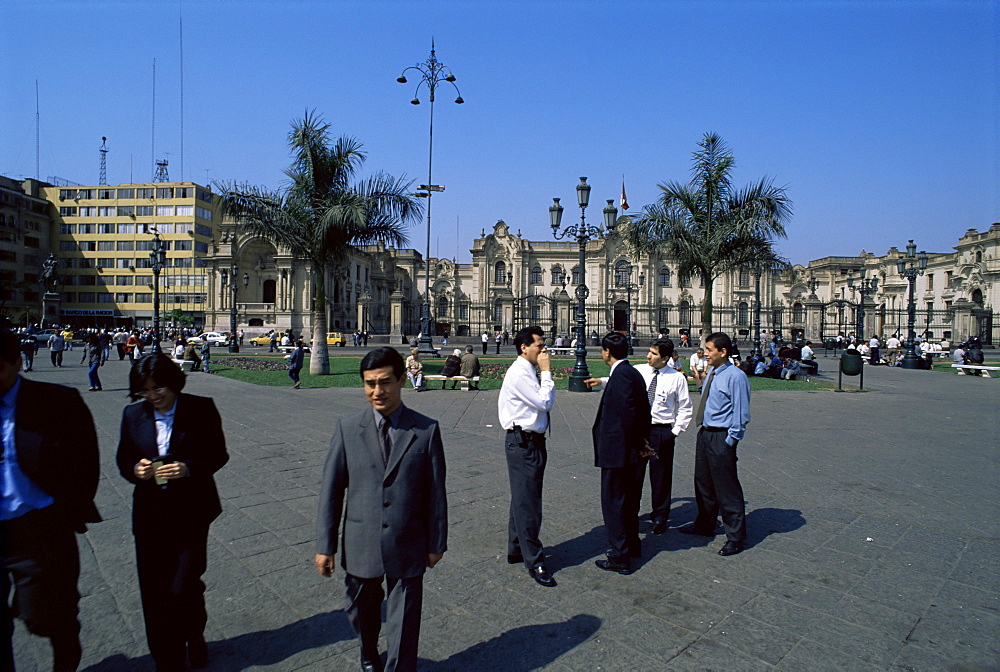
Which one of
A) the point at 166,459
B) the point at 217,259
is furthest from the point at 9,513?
the point at 217,259

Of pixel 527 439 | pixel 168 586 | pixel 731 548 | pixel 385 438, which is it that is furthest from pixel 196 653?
pixel 731 548

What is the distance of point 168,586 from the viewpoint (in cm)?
271

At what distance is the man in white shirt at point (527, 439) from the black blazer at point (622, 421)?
42cm

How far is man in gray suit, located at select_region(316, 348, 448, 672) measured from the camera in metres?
2.54

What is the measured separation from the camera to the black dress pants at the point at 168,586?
2682 mm

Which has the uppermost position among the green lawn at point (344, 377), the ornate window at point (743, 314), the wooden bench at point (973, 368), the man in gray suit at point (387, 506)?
the ornate window at point (743, 314)

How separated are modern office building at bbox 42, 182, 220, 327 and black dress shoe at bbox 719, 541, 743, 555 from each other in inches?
2702

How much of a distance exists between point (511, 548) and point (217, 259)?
5941 centimetres

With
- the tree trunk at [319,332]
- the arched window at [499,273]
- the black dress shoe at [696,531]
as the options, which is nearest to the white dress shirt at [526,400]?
the black dress shoe at [696,531]

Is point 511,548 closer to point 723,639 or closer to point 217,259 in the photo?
point 723,639

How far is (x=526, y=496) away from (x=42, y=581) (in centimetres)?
264

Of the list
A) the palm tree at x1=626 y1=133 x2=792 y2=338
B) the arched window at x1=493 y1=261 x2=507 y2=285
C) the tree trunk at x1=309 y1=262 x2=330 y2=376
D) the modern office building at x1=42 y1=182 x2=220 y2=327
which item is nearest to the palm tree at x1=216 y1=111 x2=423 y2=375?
the tree trunk at x1=309 y1=262 x2=330 y2=376

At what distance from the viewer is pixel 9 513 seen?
2.40 meters

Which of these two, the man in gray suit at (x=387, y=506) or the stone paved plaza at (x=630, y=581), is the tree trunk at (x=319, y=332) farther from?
the man in gray suit at (x=387, y=506)
